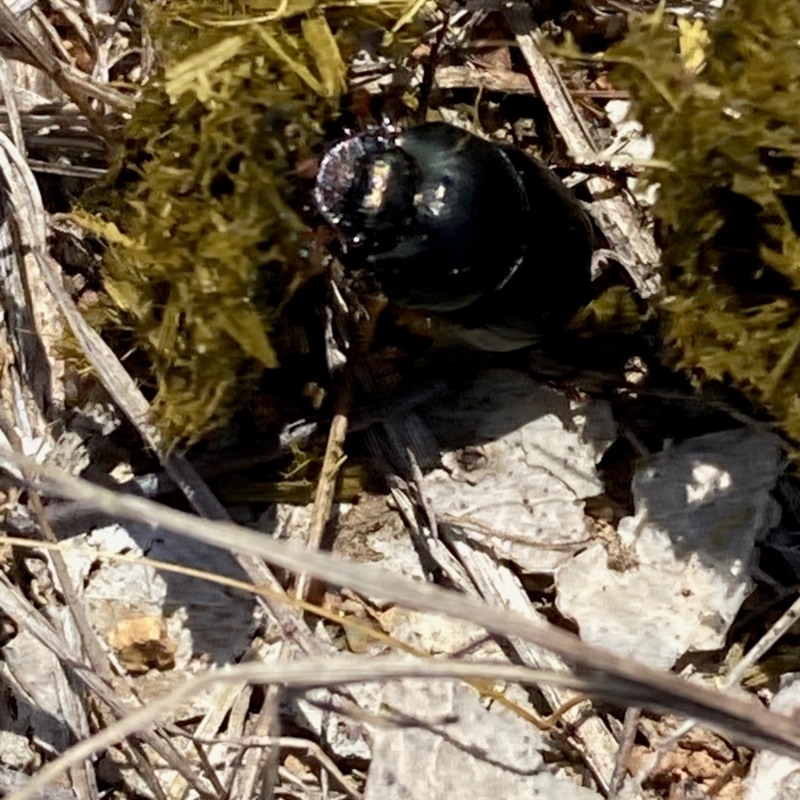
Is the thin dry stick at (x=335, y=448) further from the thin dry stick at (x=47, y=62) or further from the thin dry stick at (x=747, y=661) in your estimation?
the thin dry stick at (x=747, y=661)

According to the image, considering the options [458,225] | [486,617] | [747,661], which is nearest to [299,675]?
[486,617]

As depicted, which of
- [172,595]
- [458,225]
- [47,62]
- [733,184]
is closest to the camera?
[733,184]

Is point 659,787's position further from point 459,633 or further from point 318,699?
point 318,699

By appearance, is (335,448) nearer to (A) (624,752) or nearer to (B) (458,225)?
(B) (458,225)

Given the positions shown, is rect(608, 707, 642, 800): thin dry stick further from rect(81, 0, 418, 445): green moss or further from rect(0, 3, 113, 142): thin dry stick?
rect(0, 3, 113, 142): thin dry stick

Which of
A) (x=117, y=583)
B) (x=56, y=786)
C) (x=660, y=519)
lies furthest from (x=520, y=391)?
(x=56, y=786)

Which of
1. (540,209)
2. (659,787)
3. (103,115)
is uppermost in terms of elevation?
(103,115)
